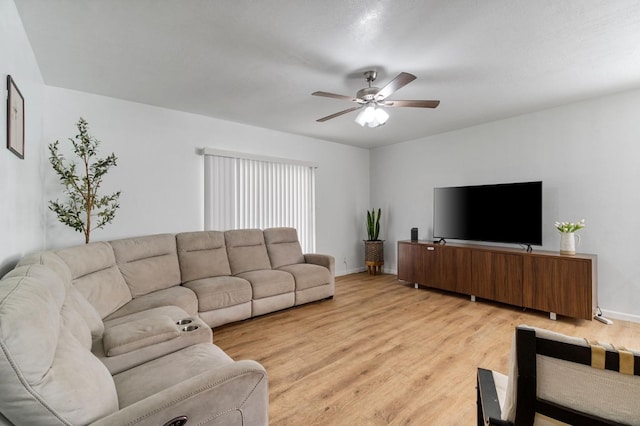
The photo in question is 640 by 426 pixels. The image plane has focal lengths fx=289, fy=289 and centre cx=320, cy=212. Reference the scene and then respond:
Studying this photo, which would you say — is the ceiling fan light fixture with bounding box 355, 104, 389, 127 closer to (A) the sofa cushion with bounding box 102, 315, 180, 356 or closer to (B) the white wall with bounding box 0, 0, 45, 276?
(A) the sofa cushion with bounding box 102, 315, 180, 356

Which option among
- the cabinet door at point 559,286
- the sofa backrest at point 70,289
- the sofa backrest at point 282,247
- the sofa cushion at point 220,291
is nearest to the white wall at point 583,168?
the cabinet door at point 559,286

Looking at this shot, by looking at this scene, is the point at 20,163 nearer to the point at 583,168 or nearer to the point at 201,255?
the point at 201,255

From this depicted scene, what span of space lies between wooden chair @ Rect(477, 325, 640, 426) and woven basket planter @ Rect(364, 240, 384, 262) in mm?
4686

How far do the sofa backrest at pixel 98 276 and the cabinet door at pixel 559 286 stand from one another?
4.40m

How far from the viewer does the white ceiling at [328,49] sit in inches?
73.2

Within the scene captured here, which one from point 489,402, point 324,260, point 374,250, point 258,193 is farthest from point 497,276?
point 258,193

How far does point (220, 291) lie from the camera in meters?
3.08

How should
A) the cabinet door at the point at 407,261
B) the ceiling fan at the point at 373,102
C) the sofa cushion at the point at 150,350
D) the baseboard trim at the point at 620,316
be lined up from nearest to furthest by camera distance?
the sofa cushion at the point at 150,350 → the ceiling fan at the point at 373,102 → the baseboard trim at the point at 620,316 → the cabinet door at the point at 407,261

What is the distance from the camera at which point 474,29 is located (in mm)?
2062

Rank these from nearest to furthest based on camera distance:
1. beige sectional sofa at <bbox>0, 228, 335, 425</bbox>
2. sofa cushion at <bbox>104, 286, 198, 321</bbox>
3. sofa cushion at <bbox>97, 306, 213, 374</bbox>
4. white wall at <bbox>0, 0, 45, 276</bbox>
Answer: beige sectional sofa at <bbox>0, 228, 335, 425</bbox> → sofa cushion at <bbox>97, 306, 213, 374</bbox> → white wall at <bbox>0, 0, 45, 276</bbox> → sofa cushion at <bbox>104, 286, 198, 321</bbox>

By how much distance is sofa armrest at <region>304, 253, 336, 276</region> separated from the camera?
4137mm

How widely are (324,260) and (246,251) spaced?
43.8 inches

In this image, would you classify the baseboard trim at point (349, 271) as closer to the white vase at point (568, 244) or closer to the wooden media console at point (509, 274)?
the wooden media console at point (509, 274)

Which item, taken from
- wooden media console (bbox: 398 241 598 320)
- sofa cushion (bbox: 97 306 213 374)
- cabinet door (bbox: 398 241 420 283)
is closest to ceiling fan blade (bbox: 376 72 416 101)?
sofa cushion (bbox: 97 306 213 374)
